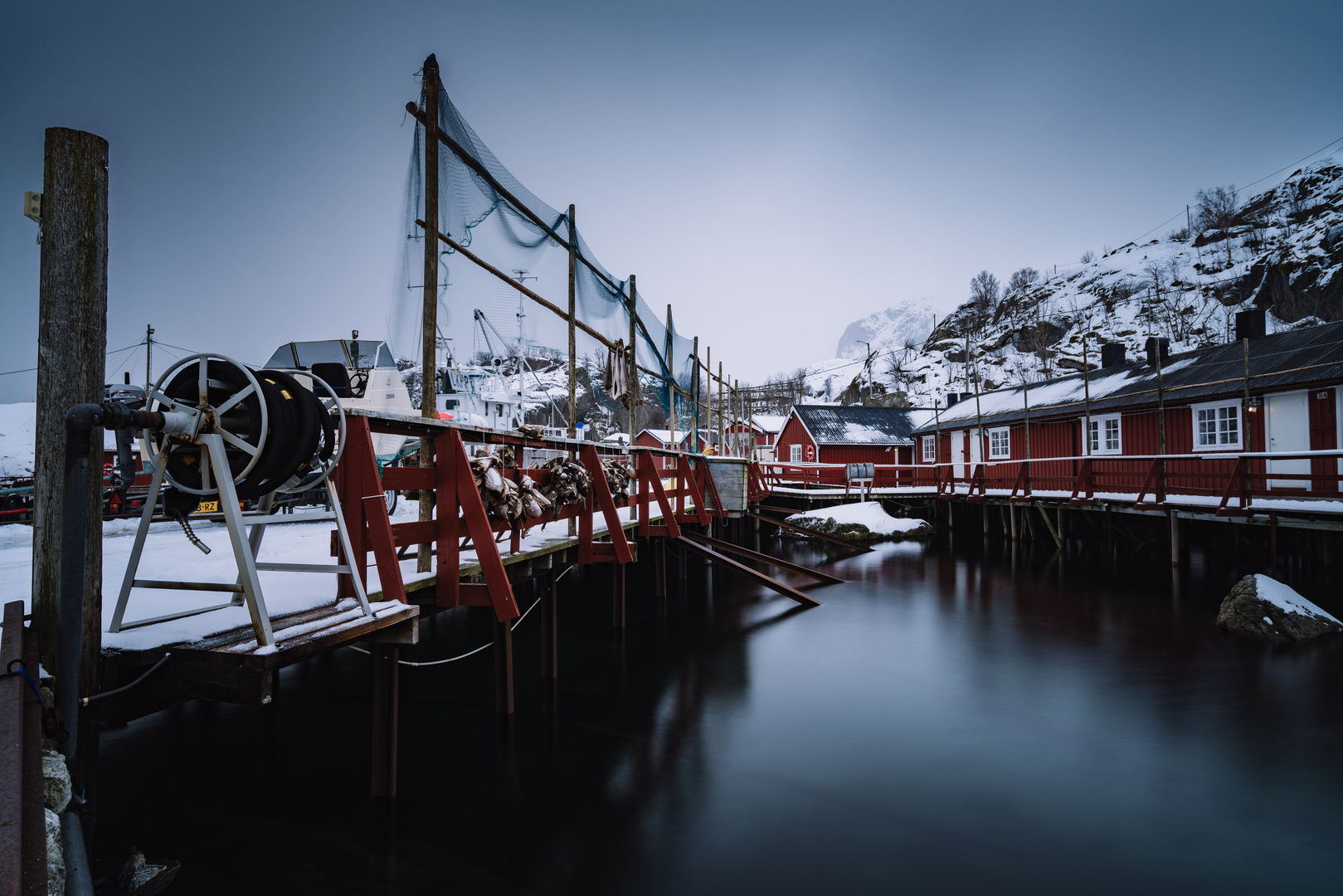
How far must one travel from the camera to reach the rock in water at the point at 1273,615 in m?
8.68

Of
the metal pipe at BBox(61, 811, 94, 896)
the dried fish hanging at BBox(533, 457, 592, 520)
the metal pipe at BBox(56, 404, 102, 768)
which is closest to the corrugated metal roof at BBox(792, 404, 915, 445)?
the dried fish hanging at BBox(533, 457, 592, 520)

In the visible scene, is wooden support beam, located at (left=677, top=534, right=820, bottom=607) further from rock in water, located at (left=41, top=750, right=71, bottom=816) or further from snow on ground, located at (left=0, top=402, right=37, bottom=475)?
snow on ground, located at (left=0, top=402, right=37, bottom=475)

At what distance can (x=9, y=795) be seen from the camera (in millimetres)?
1694

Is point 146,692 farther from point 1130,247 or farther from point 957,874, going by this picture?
point 1130,247

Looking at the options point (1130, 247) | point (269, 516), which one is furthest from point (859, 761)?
point (1130, 247)

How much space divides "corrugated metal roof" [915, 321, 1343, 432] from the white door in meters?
0.37

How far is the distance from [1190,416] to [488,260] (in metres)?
19.7

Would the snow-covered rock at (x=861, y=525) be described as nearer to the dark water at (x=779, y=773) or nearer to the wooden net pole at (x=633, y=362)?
the dark water at (x=779, y=773)

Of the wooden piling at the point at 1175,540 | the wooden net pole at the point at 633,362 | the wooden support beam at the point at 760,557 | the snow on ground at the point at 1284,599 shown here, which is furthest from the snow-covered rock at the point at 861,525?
the wooden net pole at the point at 633,362

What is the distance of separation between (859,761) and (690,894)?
2399 mm

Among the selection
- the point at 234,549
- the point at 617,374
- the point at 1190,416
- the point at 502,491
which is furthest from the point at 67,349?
the point at 1190,416

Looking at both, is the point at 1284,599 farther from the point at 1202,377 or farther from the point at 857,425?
the point at 857,425

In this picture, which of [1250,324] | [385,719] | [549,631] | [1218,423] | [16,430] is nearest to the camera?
[385,719]

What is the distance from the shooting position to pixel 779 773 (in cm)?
565
